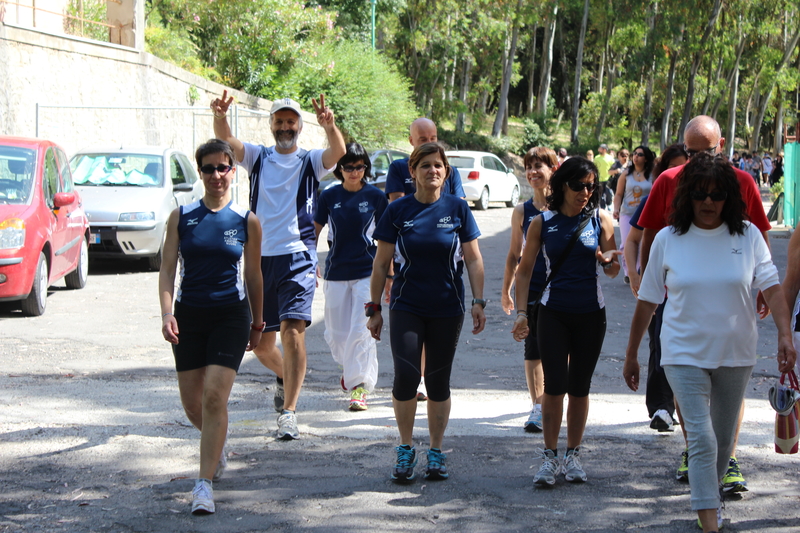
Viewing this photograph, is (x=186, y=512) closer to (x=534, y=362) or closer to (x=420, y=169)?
(x=420, y=169)

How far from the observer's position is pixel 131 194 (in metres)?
13.5

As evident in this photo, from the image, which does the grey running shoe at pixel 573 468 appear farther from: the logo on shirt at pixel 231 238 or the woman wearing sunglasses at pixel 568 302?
the logo on shirt at pixel 231 238

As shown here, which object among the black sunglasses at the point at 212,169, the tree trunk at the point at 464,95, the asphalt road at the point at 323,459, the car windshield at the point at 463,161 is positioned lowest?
the asphalt road at the point at 323,459

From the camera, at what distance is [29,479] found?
4.78 metres

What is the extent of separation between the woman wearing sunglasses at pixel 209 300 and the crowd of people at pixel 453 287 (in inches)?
0.4

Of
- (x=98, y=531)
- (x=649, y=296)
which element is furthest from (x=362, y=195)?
(x=98, y=531)

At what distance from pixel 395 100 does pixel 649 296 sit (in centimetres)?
2962

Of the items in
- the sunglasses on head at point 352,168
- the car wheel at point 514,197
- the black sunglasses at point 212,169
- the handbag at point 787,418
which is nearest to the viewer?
the handbag at point 787,418

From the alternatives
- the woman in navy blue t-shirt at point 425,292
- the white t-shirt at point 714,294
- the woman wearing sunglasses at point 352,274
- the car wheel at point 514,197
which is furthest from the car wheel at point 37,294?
the car wheel at point 514,197

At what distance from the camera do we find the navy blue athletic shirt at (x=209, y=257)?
4.55 meters

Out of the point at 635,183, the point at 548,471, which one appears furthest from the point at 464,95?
the point at 548,471

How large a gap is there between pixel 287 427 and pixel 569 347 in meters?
1.89

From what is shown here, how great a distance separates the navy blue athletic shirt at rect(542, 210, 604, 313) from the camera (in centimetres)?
482

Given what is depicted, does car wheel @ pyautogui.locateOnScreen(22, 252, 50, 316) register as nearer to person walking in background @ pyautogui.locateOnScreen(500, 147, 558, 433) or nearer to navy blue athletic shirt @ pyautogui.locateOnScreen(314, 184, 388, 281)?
navy blue athletic shirt @ pyautogui.locateOnScreen(314, 184, 388, 281)
